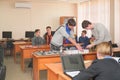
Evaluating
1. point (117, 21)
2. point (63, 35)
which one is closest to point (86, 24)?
point (63, 35)

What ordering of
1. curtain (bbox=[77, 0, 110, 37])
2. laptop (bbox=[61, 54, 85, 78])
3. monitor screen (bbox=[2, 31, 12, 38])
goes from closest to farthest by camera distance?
laptop (bbox=[61, 54, 85, 78]) → curtain (bbox=[77, 0, 110, 37]) → monitor screen (bbox=[2, 31, 12, 38])

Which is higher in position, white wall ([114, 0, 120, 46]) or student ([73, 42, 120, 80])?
white wall ([114, 0, 120, 46])

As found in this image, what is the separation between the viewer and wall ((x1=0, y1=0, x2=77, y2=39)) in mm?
10172

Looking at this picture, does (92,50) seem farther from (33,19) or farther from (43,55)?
(33,19)

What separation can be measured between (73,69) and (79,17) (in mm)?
8669

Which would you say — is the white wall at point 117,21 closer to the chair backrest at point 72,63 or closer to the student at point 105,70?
the chair backrest at point 72,63

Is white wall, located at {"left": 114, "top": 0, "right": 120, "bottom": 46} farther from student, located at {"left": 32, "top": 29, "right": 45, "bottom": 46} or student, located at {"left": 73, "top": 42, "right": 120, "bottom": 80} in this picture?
student, located at {"left": 73, "top": 42, "right": 120, "bottom": 80}

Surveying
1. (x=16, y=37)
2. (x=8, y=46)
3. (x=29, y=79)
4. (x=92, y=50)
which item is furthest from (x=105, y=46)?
(x=16, y=37)

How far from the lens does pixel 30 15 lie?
34.6 ft

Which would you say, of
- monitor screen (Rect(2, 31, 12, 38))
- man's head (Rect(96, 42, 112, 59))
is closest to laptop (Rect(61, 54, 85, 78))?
man's head (Rect(96, 42, 112, 59))

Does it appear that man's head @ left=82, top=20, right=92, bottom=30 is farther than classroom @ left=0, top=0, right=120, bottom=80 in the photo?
No

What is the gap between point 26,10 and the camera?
1046cm

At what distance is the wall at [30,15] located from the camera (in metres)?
10.2

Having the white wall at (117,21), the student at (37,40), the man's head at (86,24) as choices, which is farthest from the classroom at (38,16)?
the man's head at (86,24)
